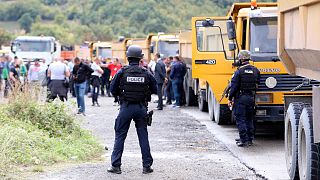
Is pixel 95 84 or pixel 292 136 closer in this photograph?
pixel 292 136

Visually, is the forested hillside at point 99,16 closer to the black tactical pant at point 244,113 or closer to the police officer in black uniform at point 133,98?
the black tactical pant at point 244,113

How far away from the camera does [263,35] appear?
16.1m

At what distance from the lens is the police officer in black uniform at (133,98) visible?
35.7 feet

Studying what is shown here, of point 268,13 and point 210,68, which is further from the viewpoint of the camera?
point 210,68

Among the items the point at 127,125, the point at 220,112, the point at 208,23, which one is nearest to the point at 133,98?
the point at 127,125

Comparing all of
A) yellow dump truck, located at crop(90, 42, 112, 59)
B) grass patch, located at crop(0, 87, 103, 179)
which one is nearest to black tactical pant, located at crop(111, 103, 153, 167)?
grass patch, located at crop(0, 87, 103, 179)

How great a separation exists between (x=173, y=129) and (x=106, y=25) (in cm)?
7501

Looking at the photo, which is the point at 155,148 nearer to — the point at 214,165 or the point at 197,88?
the point at 214,165

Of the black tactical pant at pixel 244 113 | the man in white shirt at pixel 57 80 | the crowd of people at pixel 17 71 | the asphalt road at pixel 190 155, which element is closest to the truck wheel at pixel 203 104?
the asphalt road at pixel 190 155

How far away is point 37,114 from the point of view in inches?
565

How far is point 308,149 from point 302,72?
3.69ft

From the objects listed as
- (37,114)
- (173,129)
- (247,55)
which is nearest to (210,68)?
(173,129)

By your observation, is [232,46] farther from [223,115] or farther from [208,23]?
[223,115]

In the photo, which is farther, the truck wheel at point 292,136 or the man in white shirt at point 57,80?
the man in white shirt at point 57,80
